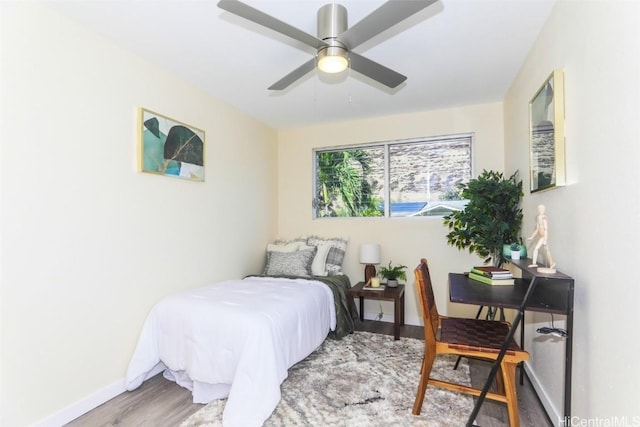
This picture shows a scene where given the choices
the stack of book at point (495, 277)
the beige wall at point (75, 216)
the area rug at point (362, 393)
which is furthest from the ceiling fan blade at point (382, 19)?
the area rug at point (362, 393)

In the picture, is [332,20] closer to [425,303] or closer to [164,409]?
[425,303]

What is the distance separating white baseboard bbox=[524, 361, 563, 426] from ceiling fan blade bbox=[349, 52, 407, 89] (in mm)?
2205

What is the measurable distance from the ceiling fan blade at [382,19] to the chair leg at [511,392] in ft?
6.11

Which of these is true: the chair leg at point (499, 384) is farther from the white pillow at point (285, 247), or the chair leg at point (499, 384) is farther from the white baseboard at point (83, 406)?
the white baseboard at point (83, 406)

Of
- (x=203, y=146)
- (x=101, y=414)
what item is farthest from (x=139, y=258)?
(x=203, y=146)

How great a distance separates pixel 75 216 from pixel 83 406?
1.23 m

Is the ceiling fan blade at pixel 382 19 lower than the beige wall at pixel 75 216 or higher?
higher

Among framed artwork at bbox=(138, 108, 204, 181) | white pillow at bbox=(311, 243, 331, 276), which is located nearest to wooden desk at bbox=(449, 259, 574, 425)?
white pillow at bbox=(311, 243, 331, 276)

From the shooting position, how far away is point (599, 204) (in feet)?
4.56

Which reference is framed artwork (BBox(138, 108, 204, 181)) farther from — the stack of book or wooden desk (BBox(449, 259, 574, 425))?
the stack of book

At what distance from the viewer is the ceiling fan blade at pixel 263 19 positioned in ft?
4.81

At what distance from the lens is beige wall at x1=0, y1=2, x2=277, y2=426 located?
1.76 m

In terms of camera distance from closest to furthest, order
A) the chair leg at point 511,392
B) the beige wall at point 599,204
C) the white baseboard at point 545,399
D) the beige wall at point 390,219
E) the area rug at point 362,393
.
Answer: the beige wall at point 599,204
the chair leg at point 511,392
the white baseboard at point 545,399
the area rug at point 362,393
the beige wall at point 390,219

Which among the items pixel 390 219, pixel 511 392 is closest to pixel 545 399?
pixel 511 392
